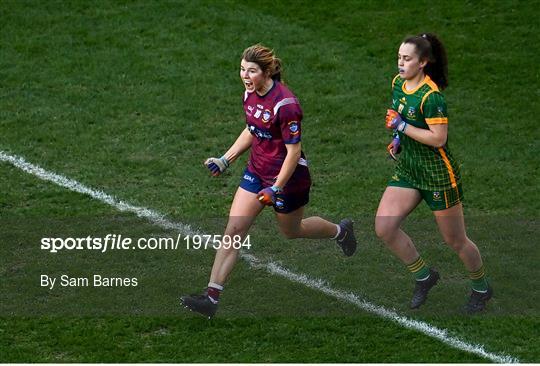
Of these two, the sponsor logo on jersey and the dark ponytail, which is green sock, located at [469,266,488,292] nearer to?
the sponsor logo on jersey

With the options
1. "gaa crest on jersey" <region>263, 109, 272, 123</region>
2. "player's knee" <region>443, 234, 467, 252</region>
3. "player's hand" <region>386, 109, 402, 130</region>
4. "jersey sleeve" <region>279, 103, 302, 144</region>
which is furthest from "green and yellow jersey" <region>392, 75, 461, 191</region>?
"gaa crest on jersey" <region>263, 109, 272, 123</region>

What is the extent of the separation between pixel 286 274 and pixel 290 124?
163 cm

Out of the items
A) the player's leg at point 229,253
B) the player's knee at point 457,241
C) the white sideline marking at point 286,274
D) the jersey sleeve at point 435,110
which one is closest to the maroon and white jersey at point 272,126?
the player's leg at point 229,253

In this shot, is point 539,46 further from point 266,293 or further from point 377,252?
point 266,293

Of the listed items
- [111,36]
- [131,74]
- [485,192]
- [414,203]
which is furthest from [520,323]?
[111,36]

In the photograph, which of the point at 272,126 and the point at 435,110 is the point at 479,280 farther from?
the point at 272,126

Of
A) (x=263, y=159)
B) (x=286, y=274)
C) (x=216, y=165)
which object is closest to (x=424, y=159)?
(x=263, y=159)

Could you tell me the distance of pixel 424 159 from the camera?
930 cm

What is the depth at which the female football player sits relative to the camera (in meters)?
9.23

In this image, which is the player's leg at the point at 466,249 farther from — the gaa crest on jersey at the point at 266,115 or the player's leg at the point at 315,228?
the gaa crest on jersey at the point at 266,115

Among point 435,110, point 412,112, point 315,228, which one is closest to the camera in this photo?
point 435,110

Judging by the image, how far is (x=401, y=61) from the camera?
30.2 feet

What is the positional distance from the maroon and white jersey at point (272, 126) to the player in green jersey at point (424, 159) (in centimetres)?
71

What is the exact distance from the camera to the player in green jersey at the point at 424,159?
30.0 ft
